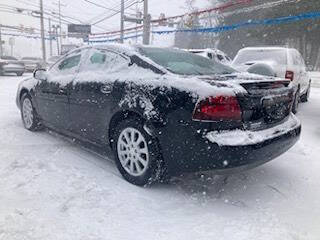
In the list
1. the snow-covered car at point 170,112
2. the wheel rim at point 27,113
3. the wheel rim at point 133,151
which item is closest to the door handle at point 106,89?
the snow-covered car at point 170,112

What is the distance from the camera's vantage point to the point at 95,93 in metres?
4.01

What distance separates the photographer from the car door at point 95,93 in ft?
12.7

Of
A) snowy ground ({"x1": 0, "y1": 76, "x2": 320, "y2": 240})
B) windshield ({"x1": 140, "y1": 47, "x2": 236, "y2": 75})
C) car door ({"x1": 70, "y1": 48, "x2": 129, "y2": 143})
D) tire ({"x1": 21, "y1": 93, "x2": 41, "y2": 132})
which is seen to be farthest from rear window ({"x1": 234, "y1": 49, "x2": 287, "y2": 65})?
tire ({"x1": 21, "y1": 93, "x2": 41, "y2": 132})

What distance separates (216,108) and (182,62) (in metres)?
1.15

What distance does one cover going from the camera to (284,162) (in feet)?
14.6

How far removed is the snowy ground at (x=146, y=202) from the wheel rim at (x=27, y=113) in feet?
3.78

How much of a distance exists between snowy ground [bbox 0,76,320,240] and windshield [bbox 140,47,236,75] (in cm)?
116

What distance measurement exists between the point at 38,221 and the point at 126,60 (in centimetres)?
196

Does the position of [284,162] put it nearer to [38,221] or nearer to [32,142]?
[38,221]

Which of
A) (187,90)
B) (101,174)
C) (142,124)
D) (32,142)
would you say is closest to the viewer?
(187,90)

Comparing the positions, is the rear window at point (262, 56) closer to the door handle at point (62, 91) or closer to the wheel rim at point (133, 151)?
the door handle at point (62, 91)

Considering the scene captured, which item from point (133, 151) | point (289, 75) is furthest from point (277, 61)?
point (133, 151)

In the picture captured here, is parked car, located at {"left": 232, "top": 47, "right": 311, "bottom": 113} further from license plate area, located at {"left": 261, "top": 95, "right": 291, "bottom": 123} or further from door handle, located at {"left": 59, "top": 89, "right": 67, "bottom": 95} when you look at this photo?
door handle, located at {"left": 59, "top": 89, "right": 67, "bottom": 95}

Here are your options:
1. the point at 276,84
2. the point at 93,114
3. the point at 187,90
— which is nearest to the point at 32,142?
the point at 93,114
